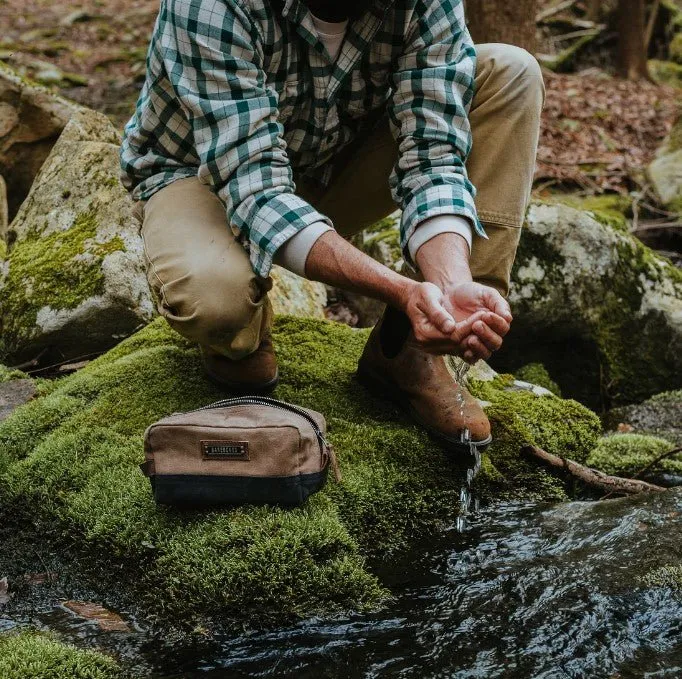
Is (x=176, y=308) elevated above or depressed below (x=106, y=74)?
above

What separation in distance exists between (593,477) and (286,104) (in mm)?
1873

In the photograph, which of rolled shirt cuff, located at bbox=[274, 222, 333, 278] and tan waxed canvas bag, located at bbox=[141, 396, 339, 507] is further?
rolled shirt cuff, located at bbox=[274, 222, 333, 278]

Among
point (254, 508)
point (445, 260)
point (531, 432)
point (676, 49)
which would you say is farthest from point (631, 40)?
point (254, 508)

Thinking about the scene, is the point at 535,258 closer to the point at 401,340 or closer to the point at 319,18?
the point at 401,340

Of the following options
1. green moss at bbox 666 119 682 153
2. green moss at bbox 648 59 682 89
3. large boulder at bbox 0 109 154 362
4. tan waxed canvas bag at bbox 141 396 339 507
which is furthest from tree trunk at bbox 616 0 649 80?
tan waxed canvas bag at bbox 141 396 339 507

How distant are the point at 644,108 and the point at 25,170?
8.21 metres

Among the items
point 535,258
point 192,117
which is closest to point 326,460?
point 192,117

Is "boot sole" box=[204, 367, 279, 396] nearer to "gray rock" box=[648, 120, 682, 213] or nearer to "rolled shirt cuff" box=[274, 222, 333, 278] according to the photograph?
"rolled shirt cuff" box=[274, 222, 333, 278]

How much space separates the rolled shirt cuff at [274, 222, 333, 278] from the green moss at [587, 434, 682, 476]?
1.65 meters

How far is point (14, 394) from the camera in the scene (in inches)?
145

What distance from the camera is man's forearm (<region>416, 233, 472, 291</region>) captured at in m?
2.57

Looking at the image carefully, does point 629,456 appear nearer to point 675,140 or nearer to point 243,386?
point 243,386

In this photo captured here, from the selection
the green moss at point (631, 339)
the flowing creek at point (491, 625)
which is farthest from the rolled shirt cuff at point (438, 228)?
the green moss at point (631, 339)

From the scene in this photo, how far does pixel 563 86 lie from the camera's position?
454 inches
